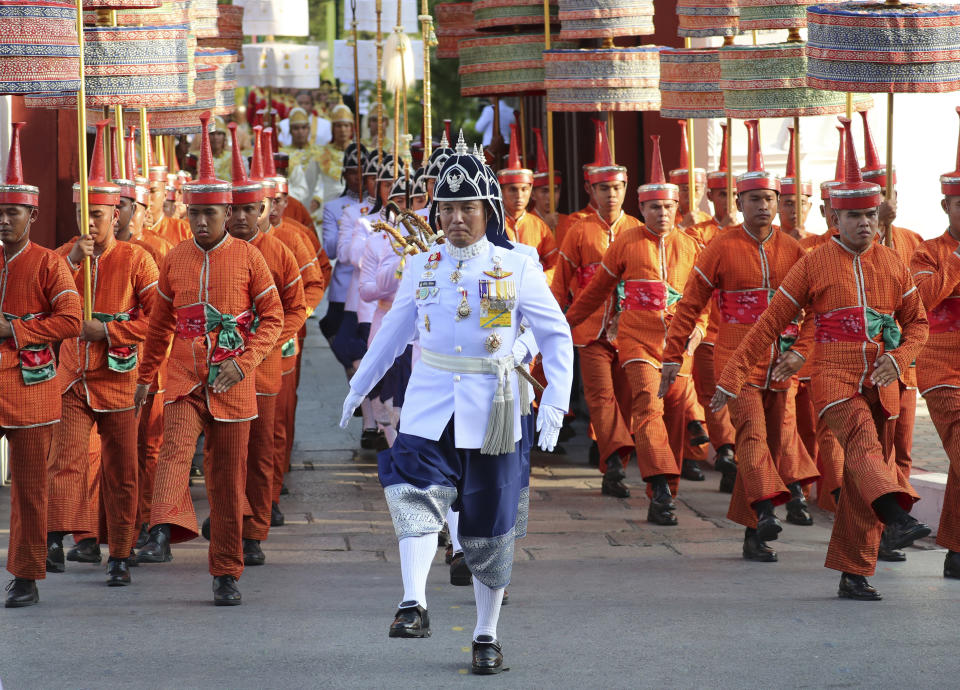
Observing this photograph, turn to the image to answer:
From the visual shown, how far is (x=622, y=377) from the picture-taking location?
37.4ft

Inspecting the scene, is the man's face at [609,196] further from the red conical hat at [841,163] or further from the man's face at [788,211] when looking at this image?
the red conical hat at [841,163]

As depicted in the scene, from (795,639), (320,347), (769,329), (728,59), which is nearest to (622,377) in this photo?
(728,59)

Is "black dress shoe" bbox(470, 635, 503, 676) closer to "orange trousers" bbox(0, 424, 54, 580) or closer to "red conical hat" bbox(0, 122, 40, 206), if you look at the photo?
"orange trousers" bbox(0, 424, 54, 580)

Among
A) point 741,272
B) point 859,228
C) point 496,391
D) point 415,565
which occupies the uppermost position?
point 859,228

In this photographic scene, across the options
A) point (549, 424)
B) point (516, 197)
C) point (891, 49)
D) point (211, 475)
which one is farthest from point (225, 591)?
point (516, 197)

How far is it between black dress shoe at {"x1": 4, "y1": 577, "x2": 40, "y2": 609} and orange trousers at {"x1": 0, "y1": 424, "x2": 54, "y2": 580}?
33 millimetres

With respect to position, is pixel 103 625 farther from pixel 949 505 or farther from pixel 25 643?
pixel 949 505

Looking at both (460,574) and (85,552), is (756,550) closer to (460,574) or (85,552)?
(460,574)

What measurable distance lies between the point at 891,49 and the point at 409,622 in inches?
156

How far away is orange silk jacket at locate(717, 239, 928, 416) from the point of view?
7.61 meters

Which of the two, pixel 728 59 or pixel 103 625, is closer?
pixel 103 625

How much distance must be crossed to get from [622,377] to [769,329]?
11.7 feet

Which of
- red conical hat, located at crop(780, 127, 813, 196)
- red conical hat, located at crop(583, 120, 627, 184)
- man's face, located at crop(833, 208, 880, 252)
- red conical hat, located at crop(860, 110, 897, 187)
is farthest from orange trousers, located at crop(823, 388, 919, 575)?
red conical hat, located at crop(583, 120, 627, 184)

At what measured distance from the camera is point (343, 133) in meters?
19.4
